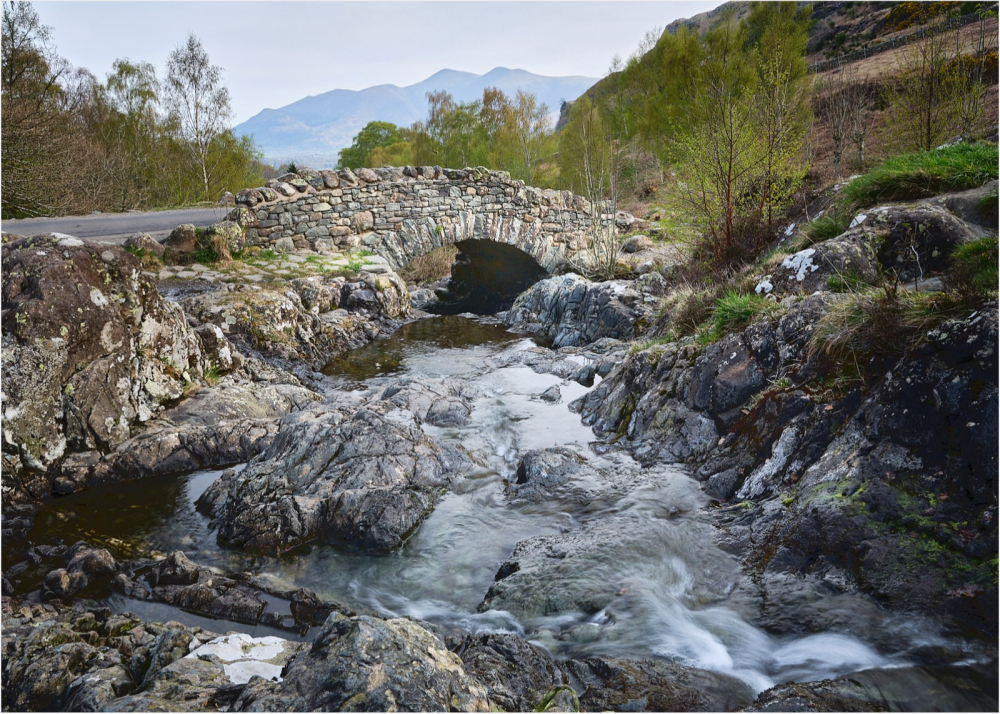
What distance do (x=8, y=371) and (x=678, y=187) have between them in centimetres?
1056

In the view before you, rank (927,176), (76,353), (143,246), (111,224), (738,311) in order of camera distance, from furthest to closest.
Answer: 1. (111,224)
2. (143,246)
3. (927,176)
4. (76,353)
5. (738,311)

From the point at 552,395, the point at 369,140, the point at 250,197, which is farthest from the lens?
the point at 369,140

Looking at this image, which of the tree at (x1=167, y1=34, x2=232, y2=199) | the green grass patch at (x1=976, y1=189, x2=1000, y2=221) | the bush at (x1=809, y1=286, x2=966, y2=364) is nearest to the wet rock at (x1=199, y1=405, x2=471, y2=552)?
the bush at (x1=809, y1=286, x2=966, y2=364)

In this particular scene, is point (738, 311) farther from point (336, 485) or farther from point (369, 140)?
point (369, 140)

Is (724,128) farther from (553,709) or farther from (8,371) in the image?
(8,371)

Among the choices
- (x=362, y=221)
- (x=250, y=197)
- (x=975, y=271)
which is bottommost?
(x=975, y=271)

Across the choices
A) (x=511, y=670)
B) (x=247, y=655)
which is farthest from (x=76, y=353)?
(x=511, y=670)

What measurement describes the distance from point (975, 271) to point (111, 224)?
64.5ft

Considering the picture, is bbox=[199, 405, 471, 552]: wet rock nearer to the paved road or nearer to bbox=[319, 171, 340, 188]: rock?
the paved road

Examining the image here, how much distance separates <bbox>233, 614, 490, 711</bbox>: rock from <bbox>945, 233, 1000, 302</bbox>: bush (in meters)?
4.30

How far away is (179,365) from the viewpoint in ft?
26.5

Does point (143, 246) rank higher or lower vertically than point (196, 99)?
lower

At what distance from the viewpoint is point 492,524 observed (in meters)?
5.58

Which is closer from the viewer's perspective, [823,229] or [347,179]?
[823,229]
